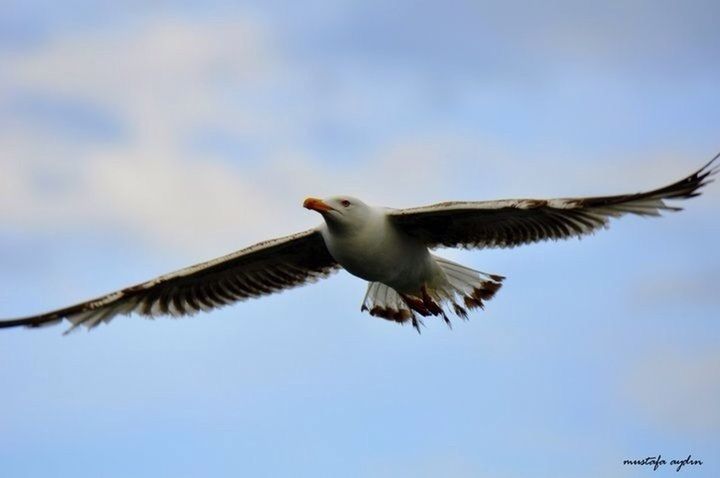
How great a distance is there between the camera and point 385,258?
14125 millimetres

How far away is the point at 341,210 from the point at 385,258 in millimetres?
658

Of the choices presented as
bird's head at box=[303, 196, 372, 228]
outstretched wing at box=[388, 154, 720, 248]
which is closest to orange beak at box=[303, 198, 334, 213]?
bird's head at box=[303, 196, 372, 228]

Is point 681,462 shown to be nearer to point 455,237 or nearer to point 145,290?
point 455,237

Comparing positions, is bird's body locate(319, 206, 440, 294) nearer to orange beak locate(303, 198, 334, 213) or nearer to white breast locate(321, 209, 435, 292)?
white breast locate(321, 209, 435, 292)

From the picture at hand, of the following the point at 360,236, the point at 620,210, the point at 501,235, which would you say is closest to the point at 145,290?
the point at 360,236

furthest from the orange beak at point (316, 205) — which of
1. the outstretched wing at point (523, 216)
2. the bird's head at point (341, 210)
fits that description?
the outstretched wing at point (523, 216)

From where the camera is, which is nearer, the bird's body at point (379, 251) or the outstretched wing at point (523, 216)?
the outstretched wing at point (523, 216)

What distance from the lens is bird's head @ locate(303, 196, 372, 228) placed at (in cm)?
1387

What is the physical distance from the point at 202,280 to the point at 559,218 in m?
4.10

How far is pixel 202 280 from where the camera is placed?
15.6 meters

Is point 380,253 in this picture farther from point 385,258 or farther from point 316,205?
point 316,205

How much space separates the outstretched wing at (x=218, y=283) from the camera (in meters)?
14.9

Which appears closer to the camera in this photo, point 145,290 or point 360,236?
point 360,236

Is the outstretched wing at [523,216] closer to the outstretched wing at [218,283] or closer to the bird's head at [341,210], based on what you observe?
the bird's head at [341,210]
